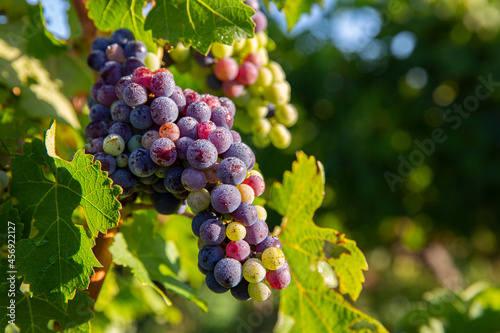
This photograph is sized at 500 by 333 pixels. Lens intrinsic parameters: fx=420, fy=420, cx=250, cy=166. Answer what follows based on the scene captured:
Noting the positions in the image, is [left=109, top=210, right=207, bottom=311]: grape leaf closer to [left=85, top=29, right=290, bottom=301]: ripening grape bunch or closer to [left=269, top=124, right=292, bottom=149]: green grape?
[left=85, top=29, right=290, bottom=301]: ripening grape bunch

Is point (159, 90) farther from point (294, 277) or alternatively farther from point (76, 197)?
point (294, 277)

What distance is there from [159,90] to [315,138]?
3385 mm

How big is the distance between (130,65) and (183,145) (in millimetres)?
201

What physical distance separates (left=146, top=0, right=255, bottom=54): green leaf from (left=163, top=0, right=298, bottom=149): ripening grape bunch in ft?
0.26

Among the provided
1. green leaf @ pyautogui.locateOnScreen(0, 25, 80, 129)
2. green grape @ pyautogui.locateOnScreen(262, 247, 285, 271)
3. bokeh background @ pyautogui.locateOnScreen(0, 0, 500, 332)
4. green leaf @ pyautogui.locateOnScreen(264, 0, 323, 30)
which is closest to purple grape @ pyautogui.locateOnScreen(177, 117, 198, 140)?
green grape @ pyautogui.locateOnScreen(262, 247, 285, 271)

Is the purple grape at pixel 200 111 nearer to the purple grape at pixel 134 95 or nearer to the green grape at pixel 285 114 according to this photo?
the purple grape at pixel 134 95

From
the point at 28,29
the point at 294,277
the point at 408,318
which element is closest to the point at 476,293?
the point at 408,318

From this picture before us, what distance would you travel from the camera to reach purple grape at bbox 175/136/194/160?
62 centimetres

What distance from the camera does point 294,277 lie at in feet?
2.73

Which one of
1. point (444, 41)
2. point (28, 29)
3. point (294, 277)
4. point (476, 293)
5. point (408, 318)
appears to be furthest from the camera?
point (444, 41)

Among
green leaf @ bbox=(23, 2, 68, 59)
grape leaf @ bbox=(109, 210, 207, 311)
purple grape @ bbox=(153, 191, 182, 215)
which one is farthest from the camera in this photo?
green leaf @ bbox=(23, 2, 68, 59)

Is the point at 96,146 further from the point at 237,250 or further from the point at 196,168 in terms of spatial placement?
the point at 237,250

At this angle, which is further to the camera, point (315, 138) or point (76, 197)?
point (315, 138)

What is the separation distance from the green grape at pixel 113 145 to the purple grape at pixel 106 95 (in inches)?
3.8
